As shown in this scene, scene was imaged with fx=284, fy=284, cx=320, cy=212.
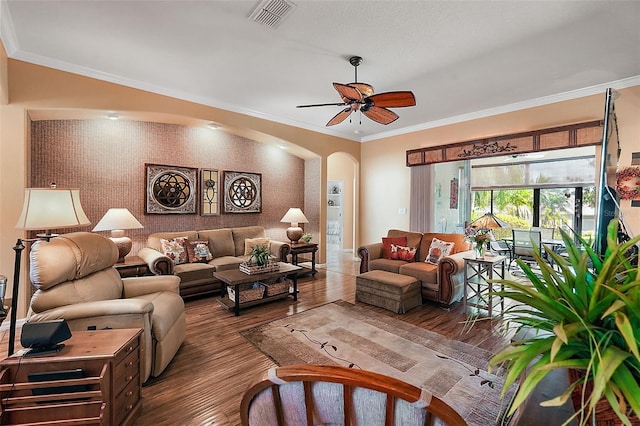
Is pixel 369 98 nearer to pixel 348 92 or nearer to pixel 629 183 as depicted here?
pixel 348 92

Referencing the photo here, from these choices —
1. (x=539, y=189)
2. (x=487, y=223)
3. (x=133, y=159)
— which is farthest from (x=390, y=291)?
(x=539, y=189)

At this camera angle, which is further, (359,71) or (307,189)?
(307,189)

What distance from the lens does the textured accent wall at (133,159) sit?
3.81 m

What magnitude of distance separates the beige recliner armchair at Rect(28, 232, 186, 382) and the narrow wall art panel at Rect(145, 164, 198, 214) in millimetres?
2190

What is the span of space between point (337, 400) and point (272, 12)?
2.87 m

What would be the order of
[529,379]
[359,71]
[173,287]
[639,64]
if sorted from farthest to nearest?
1. [359,71]
2. [639,64]
3. [173,287]
4. [529,379]

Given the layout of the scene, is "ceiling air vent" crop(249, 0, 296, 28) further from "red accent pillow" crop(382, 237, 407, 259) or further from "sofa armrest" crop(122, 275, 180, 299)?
"red accent pillow" crop(382, 237, 407, 259)

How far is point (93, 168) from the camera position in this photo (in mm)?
4102

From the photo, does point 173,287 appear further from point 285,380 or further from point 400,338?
point 285,380

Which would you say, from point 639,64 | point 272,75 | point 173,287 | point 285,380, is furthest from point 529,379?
point 639,64

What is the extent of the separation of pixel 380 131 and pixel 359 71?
9.79 ft

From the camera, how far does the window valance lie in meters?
3.91

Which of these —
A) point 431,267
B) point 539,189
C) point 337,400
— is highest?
point 539,189

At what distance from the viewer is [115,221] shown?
3.82 metres
